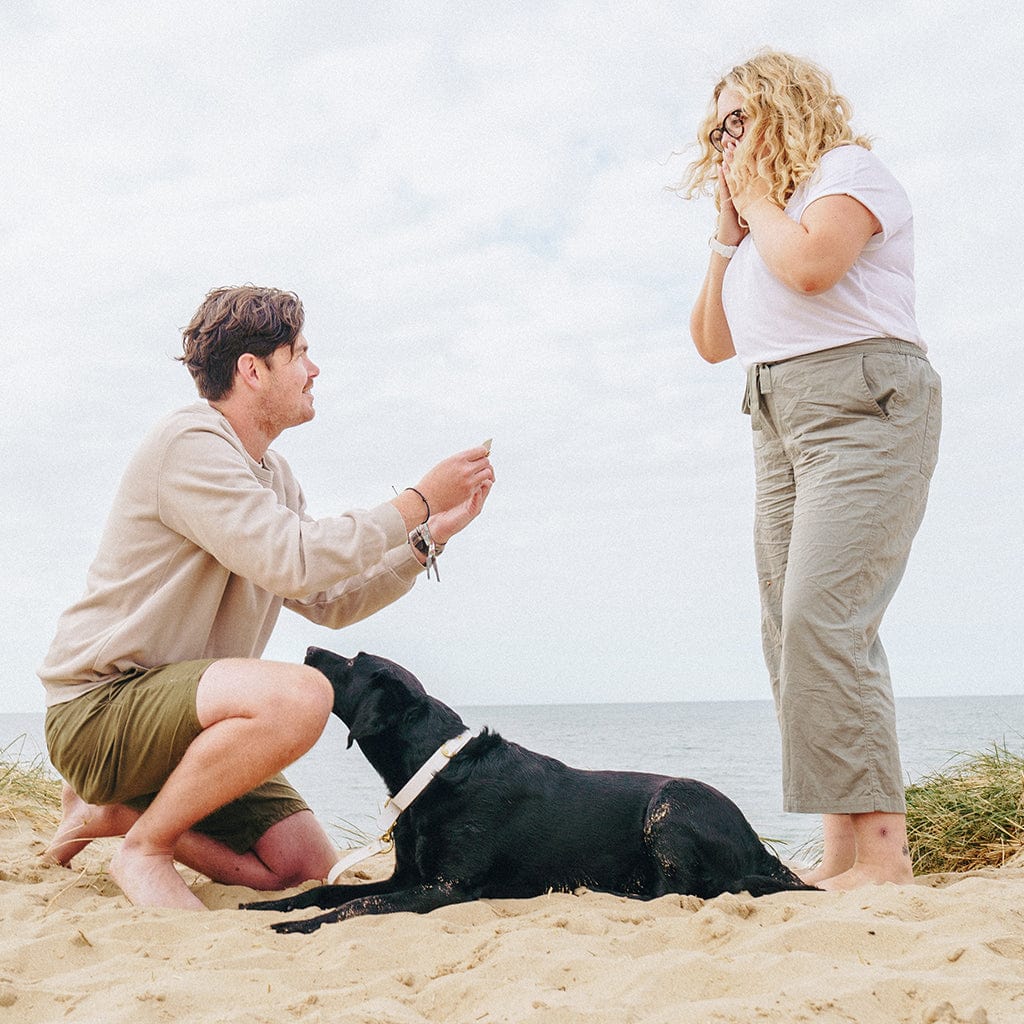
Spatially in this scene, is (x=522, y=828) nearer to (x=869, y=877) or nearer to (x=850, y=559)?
(x=869, y=877)

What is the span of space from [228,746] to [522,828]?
0.94 meters

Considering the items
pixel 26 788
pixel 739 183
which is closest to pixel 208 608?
pixel 739 183

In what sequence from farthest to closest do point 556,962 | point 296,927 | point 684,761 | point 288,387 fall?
1. point 684,761
2. point 288,387
3. point 296,927
4. point 556,962

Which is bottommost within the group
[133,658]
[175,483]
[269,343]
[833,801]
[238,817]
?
[238,817]

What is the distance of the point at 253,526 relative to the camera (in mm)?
3115

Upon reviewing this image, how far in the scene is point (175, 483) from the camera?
3.21 meters

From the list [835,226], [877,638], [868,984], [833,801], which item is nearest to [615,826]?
[833,801]

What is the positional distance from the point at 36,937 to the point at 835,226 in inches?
116

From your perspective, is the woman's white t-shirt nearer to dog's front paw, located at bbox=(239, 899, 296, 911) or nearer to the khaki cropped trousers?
the khaki cropped trousers

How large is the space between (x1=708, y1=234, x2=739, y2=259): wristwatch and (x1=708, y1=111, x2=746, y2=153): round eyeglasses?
0.97ft

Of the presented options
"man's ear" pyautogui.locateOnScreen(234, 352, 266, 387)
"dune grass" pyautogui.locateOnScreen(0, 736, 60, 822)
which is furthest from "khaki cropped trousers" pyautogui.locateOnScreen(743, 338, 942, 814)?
"dune grass" pyautogui.locateOnScreen(0, 736, 60, 822)

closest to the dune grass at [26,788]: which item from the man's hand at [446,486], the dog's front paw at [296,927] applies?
the dog's front paw at [296,927]

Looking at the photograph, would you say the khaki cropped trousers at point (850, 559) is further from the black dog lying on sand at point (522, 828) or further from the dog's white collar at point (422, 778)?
the dog's white collar at point (422, 778)

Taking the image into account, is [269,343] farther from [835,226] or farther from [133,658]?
[835,226]
